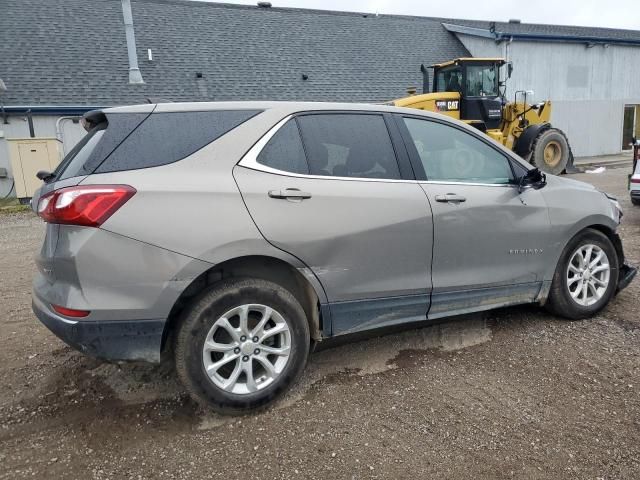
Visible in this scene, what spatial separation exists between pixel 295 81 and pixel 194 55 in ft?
12.7

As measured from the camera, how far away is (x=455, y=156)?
3.64 meters

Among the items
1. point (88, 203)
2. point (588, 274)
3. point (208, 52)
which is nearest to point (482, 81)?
point (588, 274)

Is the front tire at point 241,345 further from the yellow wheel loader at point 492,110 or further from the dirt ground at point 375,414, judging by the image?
the yellow wheel loader at point 492,110

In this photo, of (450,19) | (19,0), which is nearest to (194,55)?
(19,0)

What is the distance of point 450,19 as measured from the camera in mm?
26734

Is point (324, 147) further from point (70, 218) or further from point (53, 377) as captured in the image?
point (53, 377)

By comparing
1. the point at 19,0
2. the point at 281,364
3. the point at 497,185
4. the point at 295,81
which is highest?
the point at 19,0

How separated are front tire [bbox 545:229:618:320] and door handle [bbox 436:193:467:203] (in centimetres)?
114

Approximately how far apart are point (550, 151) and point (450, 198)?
37.3 feet

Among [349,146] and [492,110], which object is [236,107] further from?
[492,110]

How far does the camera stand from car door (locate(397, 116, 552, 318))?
3377 mm

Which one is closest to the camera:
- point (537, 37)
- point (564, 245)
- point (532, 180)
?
point (532, 180)

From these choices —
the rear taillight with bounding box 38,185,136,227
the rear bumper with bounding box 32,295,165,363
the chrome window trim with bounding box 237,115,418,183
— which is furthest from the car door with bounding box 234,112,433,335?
the rear bumper with bounding box 32,295,165,363

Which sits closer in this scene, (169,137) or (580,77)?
(169,137)
